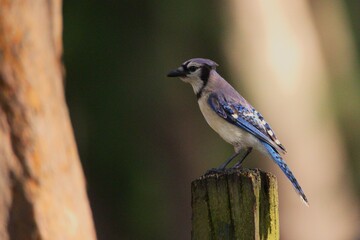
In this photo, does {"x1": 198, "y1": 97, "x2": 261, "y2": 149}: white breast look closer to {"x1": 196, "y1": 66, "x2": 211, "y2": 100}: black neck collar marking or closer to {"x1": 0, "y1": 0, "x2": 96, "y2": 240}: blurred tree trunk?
{"x1": 196, "y1": 66, "x2": 211, "y2": 100}: black neck collar marking

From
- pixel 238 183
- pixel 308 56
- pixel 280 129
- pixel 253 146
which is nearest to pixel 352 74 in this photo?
pixel 308 56

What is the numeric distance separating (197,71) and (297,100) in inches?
274

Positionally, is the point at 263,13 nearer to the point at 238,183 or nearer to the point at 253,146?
the point at 253,146

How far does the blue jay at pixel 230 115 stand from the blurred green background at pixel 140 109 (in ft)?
18.2

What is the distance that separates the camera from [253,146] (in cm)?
711

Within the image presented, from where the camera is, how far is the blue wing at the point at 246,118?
698 cm

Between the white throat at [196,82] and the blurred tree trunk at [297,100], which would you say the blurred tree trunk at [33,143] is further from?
the blurred tree trunk at [297,100]

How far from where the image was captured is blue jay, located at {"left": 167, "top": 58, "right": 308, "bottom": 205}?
6.99 metres

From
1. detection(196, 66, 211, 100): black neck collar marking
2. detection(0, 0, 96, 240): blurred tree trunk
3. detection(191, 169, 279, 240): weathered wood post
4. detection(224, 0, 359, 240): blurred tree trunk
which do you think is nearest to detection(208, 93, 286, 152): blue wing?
detection(196, 66, 211, 100): black neck collar marking

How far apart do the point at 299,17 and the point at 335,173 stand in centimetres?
216

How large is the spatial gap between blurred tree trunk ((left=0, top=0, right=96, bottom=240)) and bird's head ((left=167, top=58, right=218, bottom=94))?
0.92 metres

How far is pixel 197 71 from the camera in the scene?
7148 millimetres

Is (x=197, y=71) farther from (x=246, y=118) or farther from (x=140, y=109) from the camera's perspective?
(x=140, y=109)

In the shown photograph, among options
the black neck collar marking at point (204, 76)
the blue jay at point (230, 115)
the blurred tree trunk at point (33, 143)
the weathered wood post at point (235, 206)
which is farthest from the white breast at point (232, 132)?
the weathered wood post at point (235, 206)
